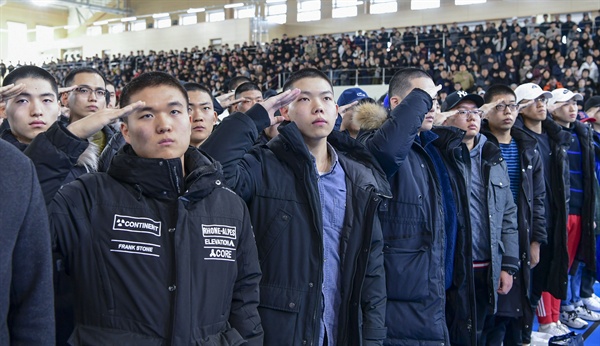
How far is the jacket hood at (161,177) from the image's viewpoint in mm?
1773

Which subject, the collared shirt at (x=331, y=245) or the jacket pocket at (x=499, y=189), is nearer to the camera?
the collared shirt at (x=331, y=245)

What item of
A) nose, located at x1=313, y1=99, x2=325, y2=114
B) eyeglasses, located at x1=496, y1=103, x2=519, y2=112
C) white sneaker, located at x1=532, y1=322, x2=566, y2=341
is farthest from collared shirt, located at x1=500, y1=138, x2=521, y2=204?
nose, located at x1=313, y1=99, x2=325, y2=114

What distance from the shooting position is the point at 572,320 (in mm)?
5195

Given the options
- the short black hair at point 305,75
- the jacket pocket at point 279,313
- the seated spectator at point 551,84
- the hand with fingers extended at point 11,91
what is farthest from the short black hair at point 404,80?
the seated spectator at point 551,84

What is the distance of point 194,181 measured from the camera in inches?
70.7

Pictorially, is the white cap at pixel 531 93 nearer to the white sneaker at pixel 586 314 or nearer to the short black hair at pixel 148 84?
the white sneaker at pixel 586 314

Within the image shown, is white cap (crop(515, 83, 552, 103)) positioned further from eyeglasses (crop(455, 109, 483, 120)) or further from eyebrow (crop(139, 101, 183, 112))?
eyebrow (crop(139, 101, 183, 112))

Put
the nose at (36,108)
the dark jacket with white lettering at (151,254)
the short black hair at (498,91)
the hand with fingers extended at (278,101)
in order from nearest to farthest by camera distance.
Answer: the dark jacket with white lettering at (151,254)
the hand with fingers extended at (278,101)
the nose at (36,108)
the short black hair at (498,91)

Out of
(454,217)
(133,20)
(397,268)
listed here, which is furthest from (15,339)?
(133,20)

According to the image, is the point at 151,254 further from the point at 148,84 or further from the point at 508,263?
the point at 508,263

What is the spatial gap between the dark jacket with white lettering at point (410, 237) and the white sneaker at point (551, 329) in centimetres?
258

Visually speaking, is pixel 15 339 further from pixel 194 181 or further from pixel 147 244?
pixel 194 181

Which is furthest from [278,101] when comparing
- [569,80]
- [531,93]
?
[569,80]

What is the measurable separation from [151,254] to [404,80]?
198cm
